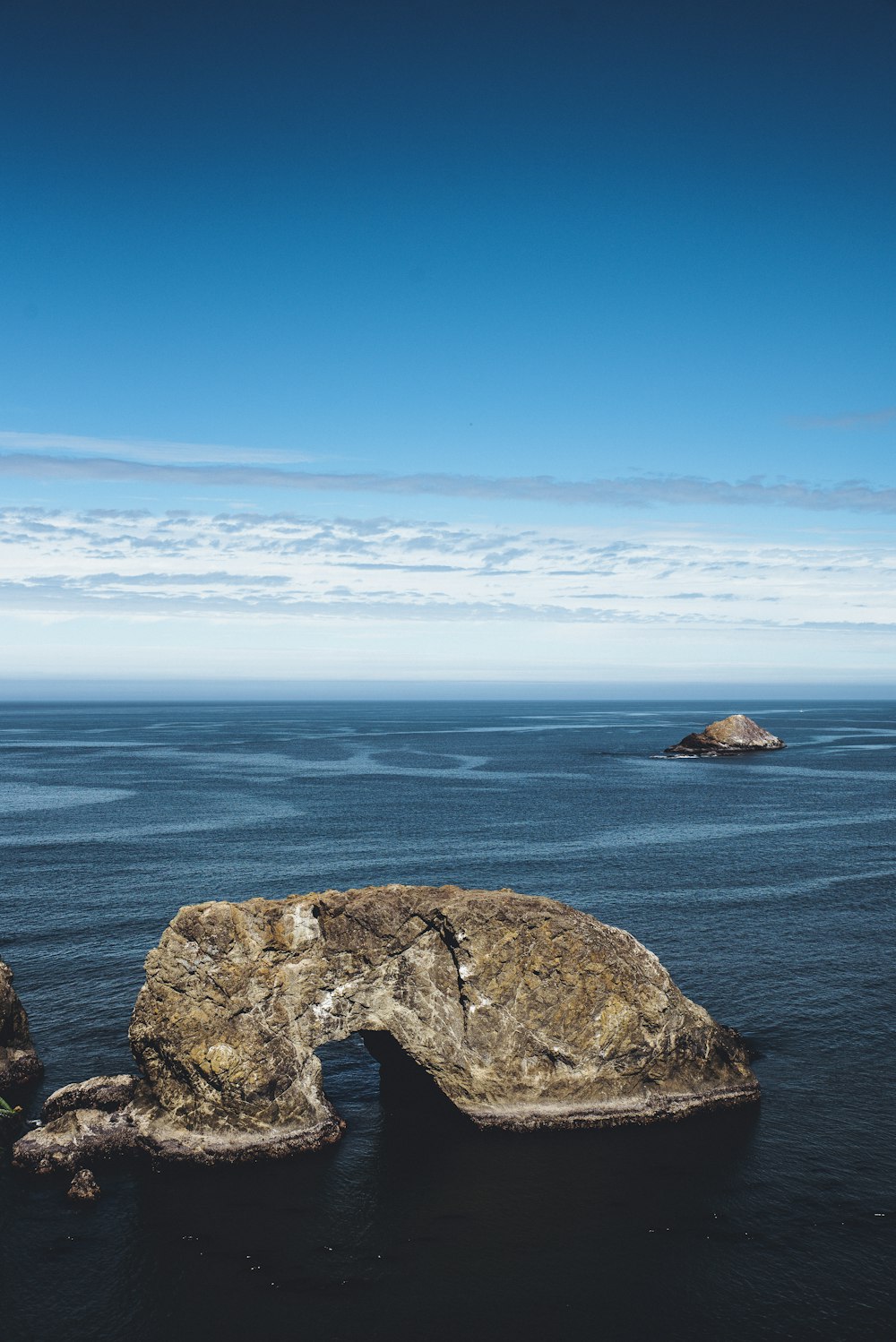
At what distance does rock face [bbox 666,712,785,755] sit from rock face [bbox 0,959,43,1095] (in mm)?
151319

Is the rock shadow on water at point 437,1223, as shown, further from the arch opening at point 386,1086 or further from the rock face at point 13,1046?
the rock face at point 13,1046

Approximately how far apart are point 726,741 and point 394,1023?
154 m

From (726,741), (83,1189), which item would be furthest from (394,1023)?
(726,741)

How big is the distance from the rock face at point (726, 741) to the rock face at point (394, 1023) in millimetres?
145707

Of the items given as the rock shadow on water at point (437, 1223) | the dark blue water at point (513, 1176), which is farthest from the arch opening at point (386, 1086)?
the rock shadow on water at point (437, 1223)

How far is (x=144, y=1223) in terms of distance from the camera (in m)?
29.4

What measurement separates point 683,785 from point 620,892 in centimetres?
6527

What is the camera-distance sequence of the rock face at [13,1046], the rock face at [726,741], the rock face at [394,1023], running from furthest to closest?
the rock face at [726,741] → the rock face at [13,1046] → the rock face at [394,1023]

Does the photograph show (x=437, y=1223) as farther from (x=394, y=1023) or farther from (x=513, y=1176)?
(x=394, y=1023)

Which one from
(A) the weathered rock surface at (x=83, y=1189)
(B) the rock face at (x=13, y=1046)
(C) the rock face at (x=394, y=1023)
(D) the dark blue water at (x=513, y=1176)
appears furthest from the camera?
(B) the rock face at (x=13, y=1046)

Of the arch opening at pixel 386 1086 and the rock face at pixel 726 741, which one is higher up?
the rock face at pixel 726 741

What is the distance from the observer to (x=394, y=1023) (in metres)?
36.8

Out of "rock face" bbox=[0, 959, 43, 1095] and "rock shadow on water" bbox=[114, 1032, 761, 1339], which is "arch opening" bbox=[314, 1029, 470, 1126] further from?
"rock face" bbox=[0, 959, 43, 1095]

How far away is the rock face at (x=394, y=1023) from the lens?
111 feet
